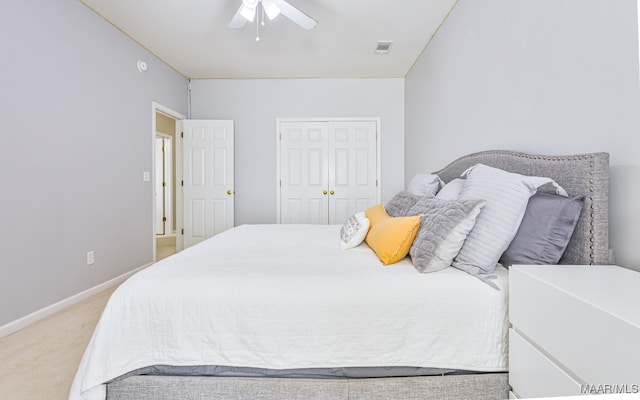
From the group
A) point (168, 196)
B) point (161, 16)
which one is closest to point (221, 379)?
point (161, 16)

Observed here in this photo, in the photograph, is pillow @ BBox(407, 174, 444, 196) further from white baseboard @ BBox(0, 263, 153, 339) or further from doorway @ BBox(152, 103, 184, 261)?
doorway @ BBox(152, 103, 184, 261)

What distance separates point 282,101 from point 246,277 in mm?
3775

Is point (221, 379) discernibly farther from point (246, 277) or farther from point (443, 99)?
point (443, 99)

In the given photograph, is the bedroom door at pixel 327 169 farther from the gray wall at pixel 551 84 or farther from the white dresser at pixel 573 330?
the white dresser at pixel 573 330

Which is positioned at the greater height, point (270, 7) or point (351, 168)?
point (270, 7)

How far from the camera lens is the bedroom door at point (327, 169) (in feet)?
14.8

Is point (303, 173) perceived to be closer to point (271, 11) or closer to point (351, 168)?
point (351, 168)

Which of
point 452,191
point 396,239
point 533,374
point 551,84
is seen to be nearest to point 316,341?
point 396,239

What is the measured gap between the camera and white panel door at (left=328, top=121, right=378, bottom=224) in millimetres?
4516

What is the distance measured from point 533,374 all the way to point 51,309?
10.5 feet

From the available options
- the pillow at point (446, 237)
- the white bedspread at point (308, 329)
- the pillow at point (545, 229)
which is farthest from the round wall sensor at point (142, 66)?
the pillow at point (545, 229)

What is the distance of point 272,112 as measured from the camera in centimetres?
454

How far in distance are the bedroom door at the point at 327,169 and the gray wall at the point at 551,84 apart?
175cm

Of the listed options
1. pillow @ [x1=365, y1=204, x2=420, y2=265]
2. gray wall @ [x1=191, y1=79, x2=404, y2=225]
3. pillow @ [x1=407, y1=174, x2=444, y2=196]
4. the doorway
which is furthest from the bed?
the doorway
